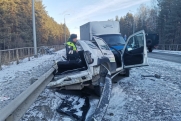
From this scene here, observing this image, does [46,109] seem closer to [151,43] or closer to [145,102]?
[145,102]

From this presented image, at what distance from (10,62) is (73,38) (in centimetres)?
841

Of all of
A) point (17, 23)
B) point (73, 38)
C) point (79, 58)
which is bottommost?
point (79, 58)

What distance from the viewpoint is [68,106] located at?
429 centimetres

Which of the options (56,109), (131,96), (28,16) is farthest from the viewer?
(28,16)

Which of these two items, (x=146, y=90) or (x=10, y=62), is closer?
(x=146, y=90)

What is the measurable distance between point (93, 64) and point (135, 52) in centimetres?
230

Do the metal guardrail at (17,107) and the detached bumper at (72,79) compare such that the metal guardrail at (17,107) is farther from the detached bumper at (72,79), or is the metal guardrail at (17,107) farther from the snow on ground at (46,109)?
the detached bumper at (72,79)

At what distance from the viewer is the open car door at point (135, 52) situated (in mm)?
6016

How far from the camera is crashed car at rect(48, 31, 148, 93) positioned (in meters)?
4.60

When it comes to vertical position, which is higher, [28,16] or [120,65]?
[28,16]

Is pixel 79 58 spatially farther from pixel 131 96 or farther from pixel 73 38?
pixel 131 96

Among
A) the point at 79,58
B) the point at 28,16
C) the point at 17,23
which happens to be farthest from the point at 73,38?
the point at 28,16

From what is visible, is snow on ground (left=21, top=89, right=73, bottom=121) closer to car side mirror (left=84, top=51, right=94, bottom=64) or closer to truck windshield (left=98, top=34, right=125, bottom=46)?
car side mirror (left=84, top=51, right=94, bottom=64)

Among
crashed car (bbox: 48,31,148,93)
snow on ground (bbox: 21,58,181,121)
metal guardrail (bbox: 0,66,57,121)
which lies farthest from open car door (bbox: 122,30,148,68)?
metal guardrail (bbox: 0,66,57,121)
